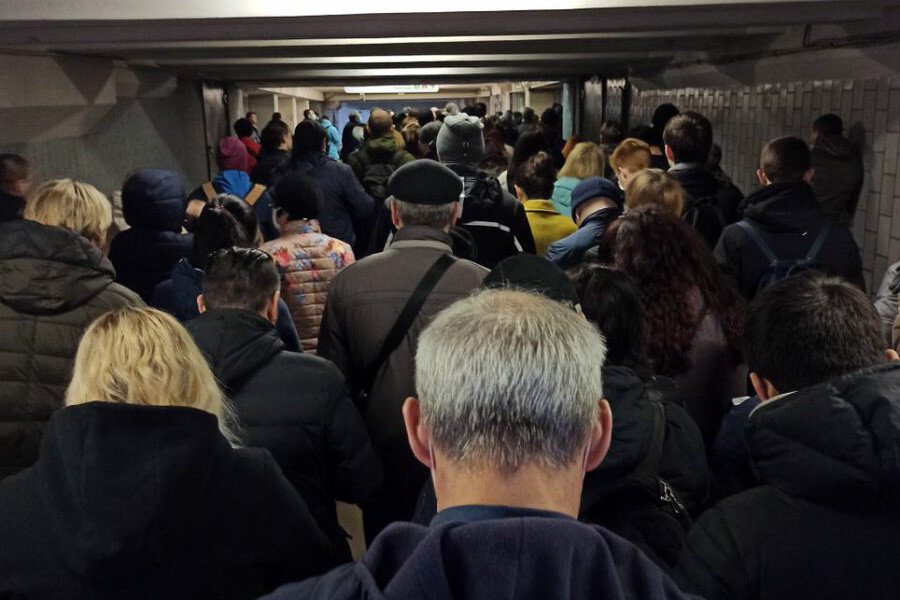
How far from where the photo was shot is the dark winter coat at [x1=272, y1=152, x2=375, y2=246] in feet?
17.4

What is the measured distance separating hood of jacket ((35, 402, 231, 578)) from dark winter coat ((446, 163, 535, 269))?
240 cm

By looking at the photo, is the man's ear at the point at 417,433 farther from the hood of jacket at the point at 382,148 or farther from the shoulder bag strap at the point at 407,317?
the hood of jacket at the point at 382,148

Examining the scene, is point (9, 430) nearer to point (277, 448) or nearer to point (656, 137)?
point (277, 448)

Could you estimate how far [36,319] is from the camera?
2.52 metres

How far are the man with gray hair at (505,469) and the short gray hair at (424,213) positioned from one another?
158 centimetres

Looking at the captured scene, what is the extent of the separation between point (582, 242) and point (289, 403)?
180 cm

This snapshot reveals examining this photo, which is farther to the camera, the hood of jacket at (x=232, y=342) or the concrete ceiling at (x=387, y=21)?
the concrete ceiling at (x=387, y=21)

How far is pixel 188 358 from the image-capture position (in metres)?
1.69

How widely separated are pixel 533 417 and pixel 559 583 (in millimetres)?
260

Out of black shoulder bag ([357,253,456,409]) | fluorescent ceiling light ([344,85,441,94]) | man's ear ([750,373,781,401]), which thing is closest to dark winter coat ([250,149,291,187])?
black shoulder bag ([357,253,456,409])

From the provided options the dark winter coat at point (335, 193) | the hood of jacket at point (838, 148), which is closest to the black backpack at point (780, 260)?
the hood of jacket at point (838, 148)

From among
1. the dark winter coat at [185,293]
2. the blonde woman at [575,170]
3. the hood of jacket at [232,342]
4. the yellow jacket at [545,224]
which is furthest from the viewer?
the blonde woman at [575,170]

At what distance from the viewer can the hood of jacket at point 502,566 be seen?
812 mm

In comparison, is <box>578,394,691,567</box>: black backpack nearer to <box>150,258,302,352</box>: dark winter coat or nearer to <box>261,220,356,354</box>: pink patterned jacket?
<box>150,258,302,352</box>: dark winter coat
